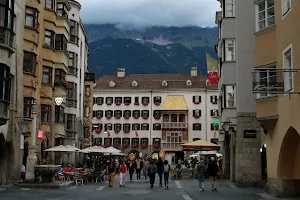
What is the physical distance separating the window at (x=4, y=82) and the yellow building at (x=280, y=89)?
47.0 feet

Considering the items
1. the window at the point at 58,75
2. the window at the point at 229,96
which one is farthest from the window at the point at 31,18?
the window at the point at 229,96

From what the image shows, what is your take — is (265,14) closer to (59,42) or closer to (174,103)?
(59,42)

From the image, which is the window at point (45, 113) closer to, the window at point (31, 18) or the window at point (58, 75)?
the window at point (58, 75)

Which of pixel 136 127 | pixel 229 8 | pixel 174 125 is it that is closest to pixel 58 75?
pixel 229 8

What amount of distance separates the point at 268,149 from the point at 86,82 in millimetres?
43125

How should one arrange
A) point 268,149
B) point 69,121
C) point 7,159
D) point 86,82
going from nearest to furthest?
point 268,149, point 7,159, point 69,121, point 86,82

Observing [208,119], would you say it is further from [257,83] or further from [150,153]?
[257,83]

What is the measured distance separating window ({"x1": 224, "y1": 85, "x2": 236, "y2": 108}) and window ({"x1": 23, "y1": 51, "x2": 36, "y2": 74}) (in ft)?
48.5

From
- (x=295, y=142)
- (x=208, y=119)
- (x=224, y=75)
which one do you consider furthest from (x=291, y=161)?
(x=208, y=119)

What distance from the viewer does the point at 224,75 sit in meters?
34.8

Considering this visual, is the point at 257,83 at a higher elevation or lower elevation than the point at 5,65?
lower

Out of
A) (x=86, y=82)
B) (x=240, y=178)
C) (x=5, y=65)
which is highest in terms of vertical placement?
(x=86, y=82)

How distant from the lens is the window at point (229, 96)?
114 feet

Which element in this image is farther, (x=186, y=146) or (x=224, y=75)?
(x=186, y=146)
